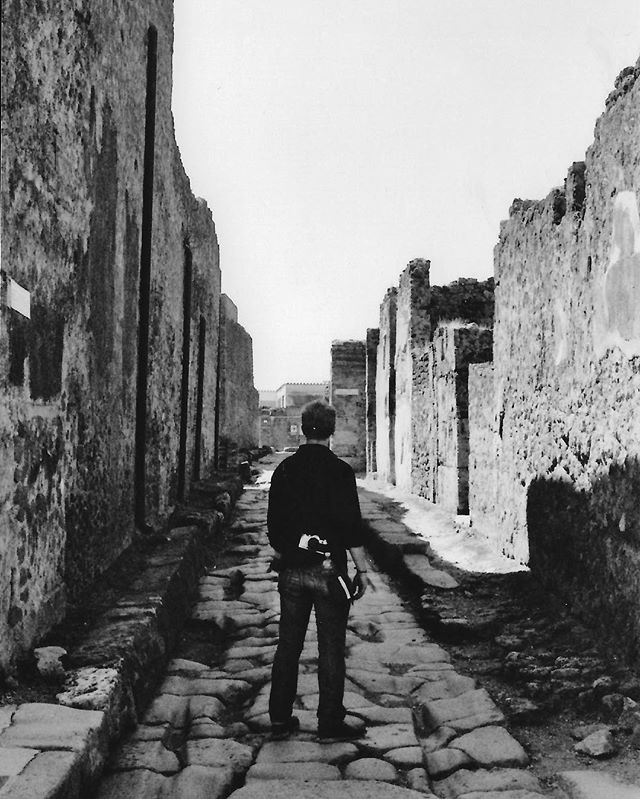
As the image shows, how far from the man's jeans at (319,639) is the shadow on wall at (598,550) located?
4.63 feet

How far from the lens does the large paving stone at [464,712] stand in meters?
3.31

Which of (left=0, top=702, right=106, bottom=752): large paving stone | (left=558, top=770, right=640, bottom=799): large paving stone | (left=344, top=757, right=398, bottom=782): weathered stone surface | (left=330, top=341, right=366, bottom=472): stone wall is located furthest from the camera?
(left=330, top=341, right=366, bottom=472): stone wall

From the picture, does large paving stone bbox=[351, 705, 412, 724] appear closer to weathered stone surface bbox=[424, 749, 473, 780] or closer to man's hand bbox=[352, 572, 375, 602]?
weathered stone surface bbox=[424, 749, 473, 780]

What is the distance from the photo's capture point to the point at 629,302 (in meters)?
3.70

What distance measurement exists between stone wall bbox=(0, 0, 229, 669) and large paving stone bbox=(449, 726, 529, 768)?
1.83m

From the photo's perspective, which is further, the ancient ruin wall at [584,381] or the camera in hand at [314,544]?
the ancient ruin wall at [584,381]

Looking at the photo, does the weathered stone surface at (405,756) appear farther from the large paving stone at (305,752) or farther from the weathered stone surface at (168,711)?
the weathered stone surface at (168,711)

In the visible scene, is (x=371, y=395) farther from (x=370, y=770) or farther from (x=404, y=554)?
(x=370, y=770)

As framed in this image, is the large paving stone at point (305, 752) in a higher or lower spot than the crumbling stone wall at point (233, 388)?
lower

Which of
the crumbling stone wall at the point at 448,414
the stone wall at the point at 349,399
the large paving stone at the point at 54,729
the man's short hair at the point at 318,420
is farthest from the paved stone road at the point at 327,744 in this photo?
the stone wall at the point at 349,399

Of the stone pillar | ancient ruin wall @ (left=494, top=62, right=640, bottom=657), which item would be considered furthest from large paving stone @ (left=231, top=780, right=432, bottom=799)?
the stone pillar

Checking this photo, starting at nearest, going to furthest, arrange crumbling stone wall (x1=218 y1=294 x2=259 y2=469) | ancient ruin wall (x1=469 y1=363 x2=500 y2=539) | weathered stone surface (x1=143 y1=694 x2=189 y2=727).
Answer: weathered stone surface (x1=143 y1=694 x2=189 y2=727) < ancient ruin wall (x1=469 y1=363 x2=500 y2=539) < crumbling stone wall (x1=218 y1=294 x2=259 y2=469)

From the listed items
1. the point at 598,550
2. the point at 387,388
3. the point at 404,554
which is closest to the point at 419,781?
the point at 598,550

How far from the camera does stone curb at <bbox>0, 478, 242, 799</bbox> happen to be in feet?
7.07
